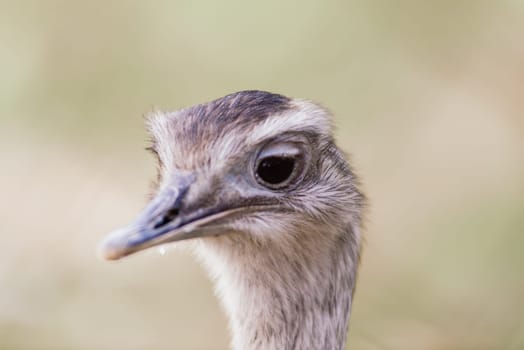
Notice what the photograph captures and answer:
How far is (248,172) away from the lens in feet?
7.65

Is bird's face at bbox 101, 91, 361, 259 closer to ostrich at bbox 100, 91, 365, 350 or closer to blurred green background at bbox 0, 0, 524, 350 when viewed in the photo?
ostrich at bbox 100, 91, 365, 350

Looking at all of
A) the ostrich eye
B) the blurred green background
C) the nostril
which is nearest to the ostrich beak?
the nostril

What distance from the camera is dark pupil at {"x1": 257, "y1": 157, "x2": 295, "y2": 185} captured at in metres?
2.35

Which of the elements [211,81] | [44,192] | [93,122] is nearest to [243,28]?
[211,81]

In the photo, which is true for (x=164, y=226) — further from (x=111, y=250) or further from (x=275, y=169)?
(x=275, y=169)

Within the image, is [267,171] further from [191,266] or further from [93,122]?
[93,122]

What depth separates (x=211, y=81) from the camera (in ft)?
16.6

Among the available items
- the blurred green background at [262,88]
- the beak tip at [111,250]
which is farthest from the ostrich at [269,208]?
the blurred green background at [262,88]

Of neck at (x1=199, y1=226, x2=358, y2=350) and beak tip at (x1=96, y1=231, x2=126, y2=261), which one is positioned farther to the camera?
neck at (x1=199, y1=226, x2=358, y2=350)

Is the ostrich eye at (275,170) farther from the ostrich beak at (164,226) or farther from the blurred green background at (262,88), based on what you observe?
the blurred green background at (262,88)

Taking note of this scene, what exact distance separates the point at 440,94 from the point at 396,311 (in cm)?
125

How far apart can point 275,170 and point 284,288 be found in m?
0.27

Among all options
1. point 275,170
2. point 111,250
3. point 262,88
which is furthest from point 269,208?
point 262,88

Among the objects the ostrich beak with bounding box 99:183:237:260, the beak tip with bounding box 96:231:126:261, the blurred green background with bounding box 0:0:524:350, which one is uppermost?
the blurred green background with bounding box 0:0:524:350
